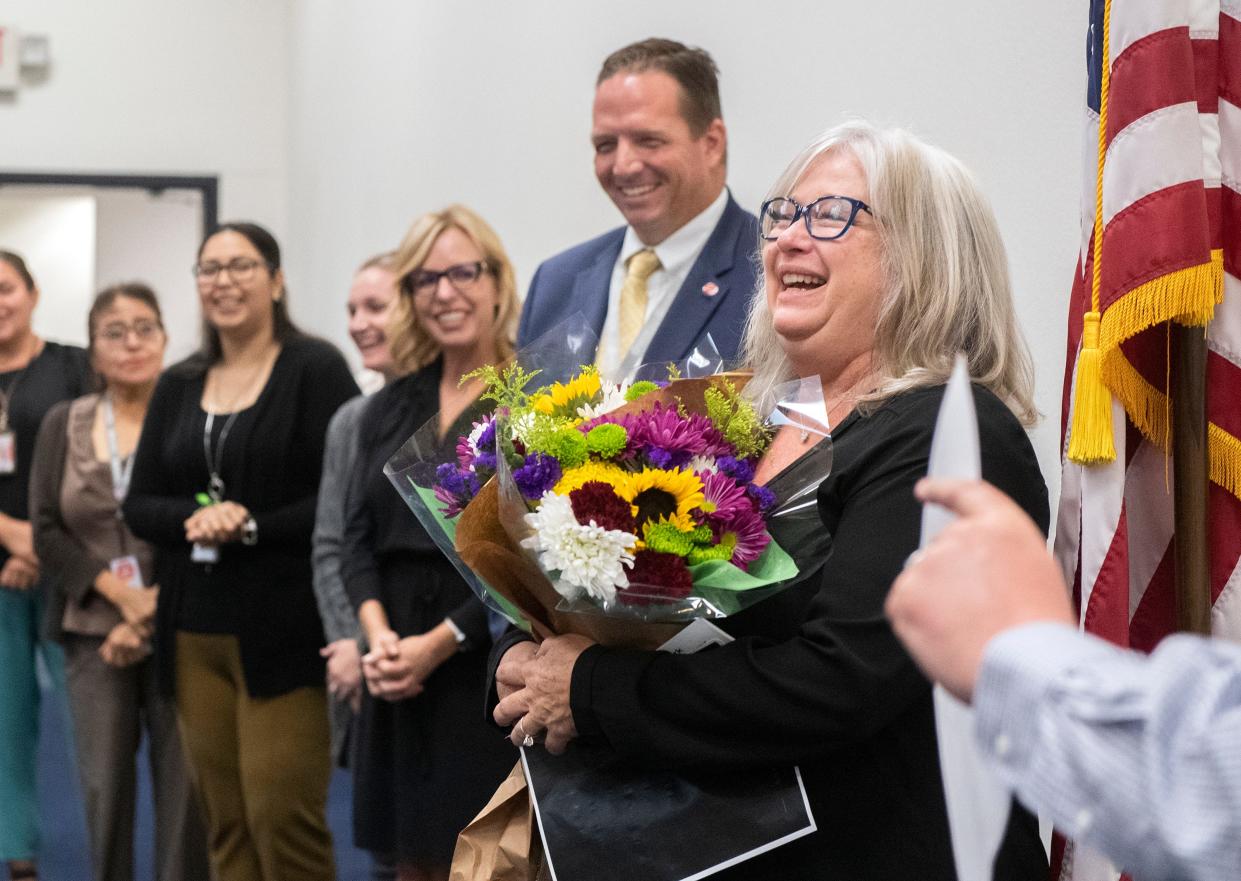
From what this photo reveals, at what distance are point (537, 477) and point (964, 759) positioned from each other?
61 centimetres

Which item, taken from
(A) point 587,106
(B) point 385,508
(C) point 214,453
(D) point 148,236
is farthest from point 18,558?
(D) point 148,236

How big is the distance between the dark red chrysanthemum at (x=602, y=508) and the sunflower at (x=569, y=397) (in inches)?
6.6

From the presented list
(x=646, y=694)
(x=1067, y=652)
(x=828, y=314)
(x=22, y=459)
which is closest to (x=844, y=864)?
(x=646, y=694)

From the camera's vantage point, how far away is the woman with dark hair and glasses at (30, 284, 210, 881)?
12.1 feet

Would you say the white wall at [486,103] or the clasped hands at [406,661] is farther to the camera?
the clasped hands at [406,661]

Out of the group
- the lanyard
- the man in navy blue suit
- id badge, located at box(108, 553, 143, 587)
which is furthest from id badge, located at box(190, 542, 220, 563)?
the man in navy blue suit

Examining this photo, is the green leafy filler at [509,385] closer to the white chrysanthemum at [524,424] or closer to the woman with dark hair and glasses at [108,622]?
the white chrysanthemum at [524,424]

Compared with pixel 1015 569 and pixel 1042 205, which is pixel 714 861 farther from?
pixel 1042 205

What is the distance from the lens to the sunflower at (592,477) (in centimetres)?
145

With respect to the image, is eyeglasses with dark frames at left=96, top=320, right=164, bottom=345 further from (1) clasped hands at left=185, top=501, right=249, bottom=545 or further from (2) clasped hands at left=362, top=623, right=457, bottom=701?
(2) clasped hands at left=362, top=623, right=457, bottom=701

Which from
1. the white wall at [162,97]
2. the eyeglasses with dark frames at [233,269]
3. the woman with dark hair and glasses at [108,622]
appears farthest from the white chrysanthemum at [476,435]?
the white wall at [162,97]

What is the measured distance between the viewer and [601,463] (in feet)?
4.88

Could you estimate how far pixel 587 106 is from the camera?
434 cm

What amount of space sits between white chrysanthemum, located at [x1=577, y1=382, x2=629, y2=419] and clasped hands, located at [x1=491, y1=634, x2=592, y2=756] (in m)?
0.25
